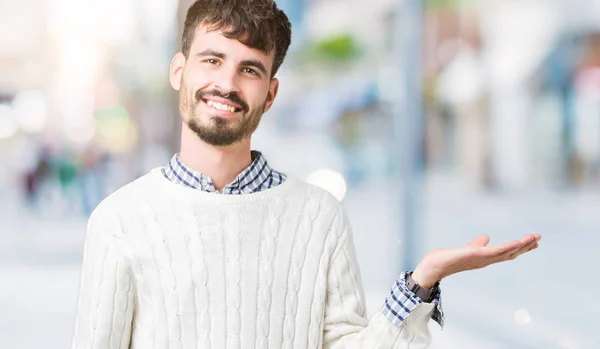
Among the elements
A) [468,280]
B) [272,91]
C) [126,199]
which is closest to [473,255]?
[272,91]

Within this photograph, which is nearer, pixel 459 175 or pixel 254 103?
pixel 254 103

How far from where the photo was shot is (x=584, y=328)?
4.73 m

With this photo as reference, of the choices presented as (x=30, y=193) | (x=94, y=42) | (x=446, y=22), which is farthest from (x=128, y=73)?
(x=446, y=22)

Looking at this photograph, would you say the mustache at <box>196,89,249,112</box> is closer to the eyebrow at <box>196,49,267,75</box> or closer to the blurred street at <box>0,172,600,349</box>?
Answer: the eyebrow at <box>196,49,267,75</box>

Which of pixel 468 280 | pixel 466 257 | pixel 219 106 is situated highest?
pixel 219 106

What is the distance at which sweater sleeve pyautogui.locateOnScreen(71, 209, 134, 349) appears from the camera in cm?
110

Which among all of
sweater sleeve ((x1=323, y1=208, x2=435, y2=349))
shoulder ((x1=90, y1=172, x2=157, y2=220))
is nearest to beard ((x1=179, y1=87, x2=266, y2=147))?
shoulder ((x1=90, y1=172, x2=157, y2=220))

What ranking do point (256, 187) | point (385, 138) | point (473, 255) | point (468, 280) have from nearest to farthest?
point (473, 255) < point (256, 187) < point (468, 280) < point (385, 138)

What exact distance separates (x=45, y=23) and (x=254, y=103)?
33.1ft

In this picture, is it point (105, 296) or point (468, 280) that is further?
point (468, 280)

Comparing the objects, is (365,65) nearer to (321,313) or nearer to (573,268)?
(573,268)

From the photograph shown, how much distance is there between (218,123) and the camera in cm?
111

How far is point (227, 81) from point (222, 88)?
0.04 ft

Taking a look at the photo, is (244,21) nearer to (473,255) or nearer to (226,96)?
(226,96)
